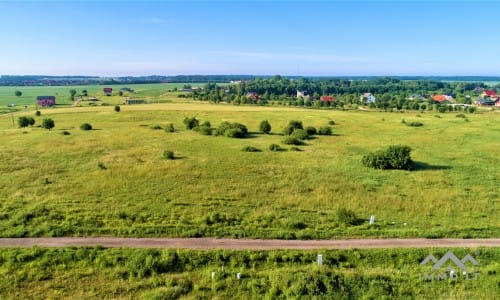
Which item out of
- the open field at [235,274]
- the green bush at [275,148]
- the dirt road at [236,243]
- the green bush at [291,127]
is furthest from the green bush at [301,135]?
the open field at [235,274]

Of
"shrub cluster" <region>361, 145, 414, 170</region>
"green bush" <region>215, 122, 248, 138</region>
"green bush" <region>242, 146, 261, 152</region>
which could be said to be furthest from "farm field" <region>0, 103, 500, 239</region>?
"green bush" <region>215, 122, 248, 138</region>

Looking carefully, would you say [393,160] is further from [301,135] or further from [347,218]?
[301,135]

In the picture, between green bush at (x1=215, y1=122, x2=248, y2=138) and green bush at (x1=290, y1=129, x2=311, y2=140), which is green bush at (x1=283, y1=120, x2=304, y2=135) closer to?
green bush at (x1=290, y1=129, x2=311, y2=140)

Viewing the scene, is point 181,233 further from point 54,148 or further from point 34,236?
point 54,148

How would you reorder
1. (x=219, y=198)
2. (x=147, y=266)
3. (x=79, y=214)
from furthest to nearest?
(x=219, y=198) → (x=79, y=214) → (x=147, y=266)

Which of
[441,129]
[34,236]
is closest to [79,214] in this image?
[34,236]

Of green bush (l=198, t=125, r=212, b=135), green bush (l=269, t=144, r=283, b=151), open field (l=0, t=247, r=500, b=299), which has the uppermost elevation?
green bush (l=198, t=125, r=212, b=135)

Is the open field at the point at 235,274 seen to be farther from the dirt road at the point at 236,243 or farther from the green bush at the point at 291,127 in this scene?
the green bush at the point at 291,127
